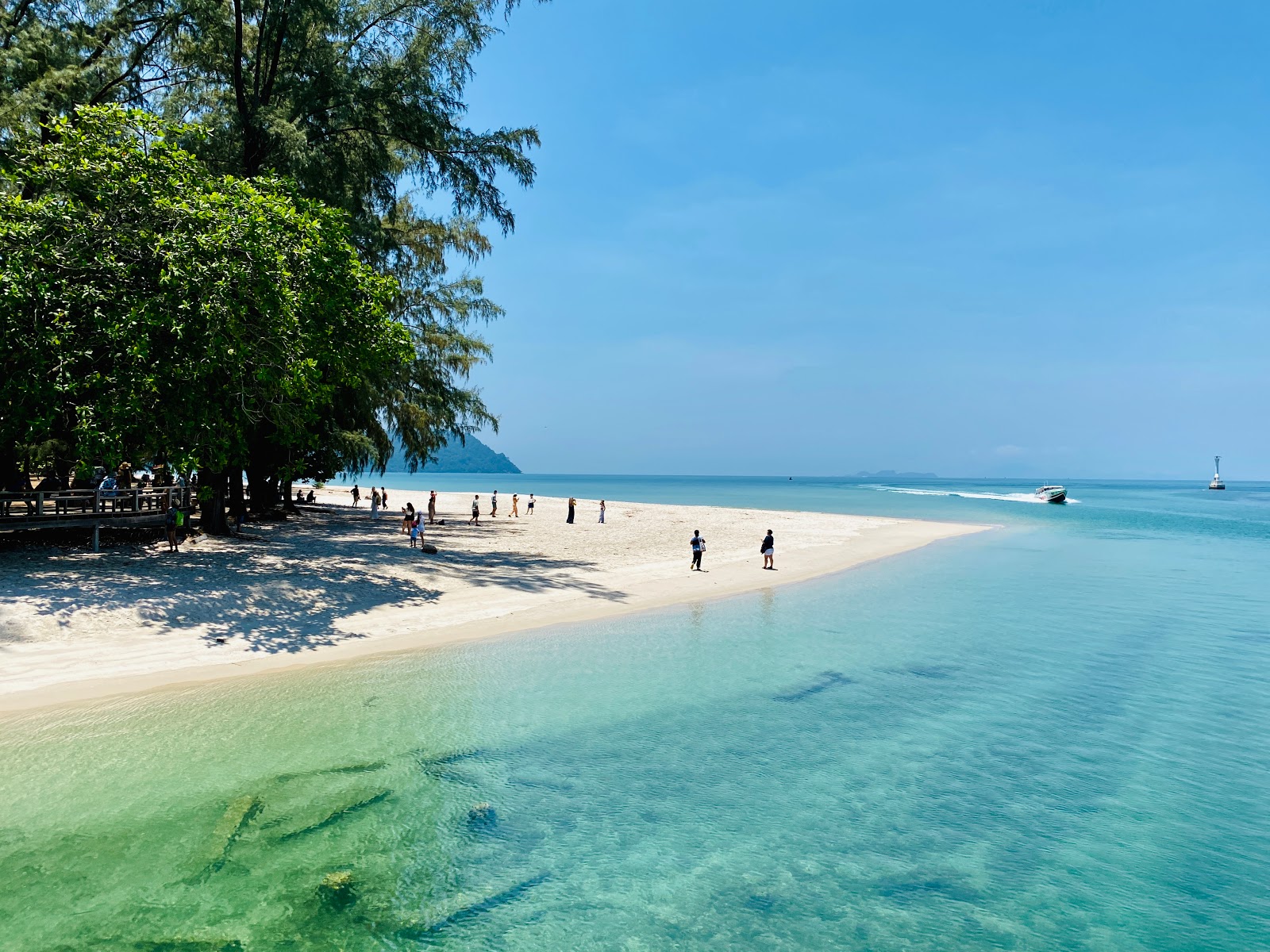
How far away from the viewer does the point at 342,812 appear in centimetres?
833

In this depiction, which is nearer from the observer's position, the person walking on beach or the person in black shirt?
the person walking on beach

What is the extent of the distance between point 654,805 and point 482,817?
7.13ft

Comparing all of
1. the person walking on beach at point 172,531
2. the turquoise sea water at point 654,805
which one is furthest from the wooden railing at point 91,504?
the turquoise sea water at point 654,805

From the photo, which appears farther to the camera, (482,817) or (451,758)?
(451,758)

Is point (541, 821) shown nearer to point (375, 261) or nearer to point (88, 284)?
point (88, 284)

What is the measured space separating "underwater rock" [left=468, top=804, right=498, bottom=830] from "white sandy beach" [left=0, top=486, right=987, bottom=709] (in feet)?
23.3

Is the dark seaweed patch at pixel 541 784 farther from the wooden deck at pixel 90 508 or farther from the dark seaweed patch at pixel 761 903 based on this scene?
the wooden deck at pixel 90 508

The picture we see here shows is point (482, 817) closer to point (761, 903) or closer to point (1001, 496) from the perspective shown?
point (761, 903)

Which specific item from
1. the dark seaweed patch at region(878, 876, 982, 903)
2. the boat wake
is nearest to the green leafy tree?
the dark seaweed patch at region(878, 876, 982, 903)

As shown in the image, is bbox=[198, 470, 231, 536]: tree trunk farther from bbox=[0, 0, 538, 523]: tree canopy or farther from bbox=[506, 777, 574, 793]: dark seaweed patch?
bbox=[506, 777, 574, 793]: dark seaweed patch

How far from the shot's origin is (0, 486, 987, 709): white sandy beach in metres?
13.0

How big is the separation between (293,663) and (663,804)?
8.78 meters

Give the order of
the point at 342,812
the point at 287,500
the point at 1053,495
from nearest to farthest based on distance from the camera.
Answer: the point at 342,812 < the point at 287,500 < the point at 1053,495

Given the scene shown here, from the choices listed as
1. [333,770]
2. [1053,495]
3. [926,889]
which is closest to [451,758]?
[333,770]
